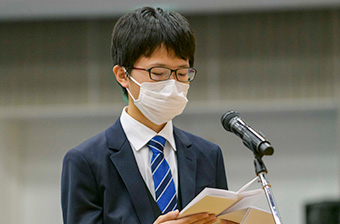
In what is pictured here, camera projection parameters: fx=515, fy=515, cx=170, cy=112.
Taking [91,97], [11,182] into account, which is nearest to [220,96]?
[91,97]

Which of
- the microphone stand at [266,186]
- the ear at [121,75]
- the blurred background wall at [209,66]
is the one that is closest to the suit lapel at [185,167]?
the ear at [121,75]

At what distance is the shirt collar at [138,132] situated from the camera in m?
1.51

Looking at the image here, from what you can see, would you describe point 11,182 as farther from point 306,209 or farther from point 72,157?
point 72,157

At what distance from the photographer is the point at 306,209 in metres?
5.16

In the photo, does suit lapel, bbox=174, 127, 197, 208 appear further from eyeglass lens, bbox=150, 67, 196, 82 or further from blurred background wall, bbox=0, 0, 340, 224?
blurred background wall, bbox=0, 0, 340, 224

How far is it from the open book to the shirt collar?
29 centimetres

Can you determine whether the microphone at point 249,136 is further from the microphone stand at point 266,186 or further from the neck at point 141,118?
the neck at point 141,118

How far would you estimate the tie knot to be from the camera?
151 centimetres

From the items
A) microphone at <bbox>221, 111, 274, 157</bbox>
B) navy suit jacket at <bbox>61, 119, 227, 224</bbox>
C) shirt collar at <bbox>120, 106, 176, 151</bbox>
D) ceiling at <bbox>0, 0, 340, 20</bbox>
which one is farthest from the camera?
ceiling at <bbox>0, 0, 340, 20</bbox>

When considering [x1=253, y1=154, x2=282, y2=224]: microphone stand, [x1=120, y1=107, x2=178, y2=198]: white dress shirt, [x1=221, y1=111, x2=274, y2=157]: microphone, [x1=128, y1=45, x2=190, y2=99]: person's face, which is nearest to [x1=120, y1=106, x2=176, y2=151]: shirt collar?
[x1=120, y1=107, x2=178, y2=198]: white dress shirt

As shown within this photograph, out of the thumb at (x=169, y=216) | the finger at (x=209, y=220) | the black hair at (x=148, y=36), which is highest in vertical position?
the black hair at (x=148, y=36)

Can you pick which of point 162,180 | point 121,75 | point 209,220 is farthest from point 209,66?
point 209,220

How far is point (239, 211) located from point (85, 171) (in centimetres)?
43

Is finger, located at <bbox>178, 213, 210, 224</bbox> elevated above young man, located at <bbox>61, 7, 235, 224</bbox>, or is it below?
below
